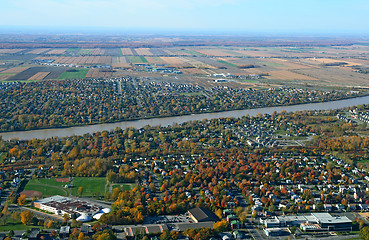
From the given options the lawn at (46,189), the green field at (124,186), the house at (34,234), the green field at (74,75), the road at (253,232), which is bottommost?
the road at (253,232)

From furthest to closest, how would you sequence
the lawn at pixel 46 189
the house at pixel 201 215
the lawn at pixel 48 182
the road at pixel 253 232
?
the lawn at pixel 48 182 → the lawn at pixel 46 189 → the house at pixel 201 215 → the road at pixel 253 232

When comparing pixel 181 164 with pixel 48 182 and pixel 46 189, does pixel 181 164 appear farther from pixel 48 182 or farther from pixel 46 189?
pixel 46 189

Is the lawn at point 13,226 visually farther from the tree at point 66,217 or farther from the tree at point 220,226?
the tree at point 220,226

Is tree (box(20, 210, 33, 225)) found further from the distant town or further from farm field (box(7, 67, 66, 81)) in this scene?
farm field (box(7, 67, 66, 81))

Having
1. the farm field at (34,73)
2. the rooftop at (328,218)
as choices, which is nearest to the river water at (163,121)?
the rooftop at (328,218)

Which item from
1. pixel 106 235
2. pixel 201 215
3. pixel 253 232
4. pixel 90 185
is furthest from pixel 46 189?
pixel 253 232

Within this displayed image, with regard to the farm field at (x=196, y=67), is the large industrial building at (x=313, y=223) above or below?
below
